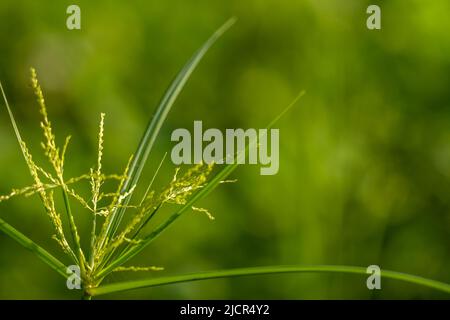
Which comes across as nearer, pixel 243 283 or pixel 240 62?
pixel 243 283

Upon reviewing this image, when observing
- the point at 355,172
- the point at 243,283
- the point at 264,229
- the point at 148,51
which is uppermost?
the point at 148,51

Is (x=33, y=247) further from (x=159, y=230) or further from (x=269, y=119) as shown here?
(x=269, y=119)

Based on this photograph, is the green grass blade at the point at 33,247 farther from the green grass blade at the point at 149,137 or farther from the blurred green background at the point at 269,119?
the blurred green background at the point at 269,119

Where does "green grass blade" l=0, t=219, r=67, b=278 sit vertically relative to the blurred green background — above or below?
below

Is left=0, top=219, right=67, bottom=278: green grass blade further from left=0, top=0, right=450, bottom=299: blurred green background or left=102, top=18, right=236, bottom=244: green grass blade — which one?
left=0, top=0, right=450, bottom=299: blurred green background

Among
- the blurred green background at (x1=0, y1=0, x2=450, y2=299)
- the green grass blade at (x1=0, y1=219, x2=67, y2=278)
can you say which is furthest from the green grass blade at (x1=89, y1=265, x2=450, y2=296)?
the blurred green background at (x1=0, y1=0, x2=450, y2=299)

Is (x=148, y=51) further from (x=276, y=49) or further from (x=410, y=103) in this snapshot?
(x=410, y=103)

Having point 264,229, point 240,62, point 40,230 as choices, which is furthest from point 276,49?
point 40,230

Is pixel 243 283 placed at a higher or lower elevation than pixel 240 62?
lower
